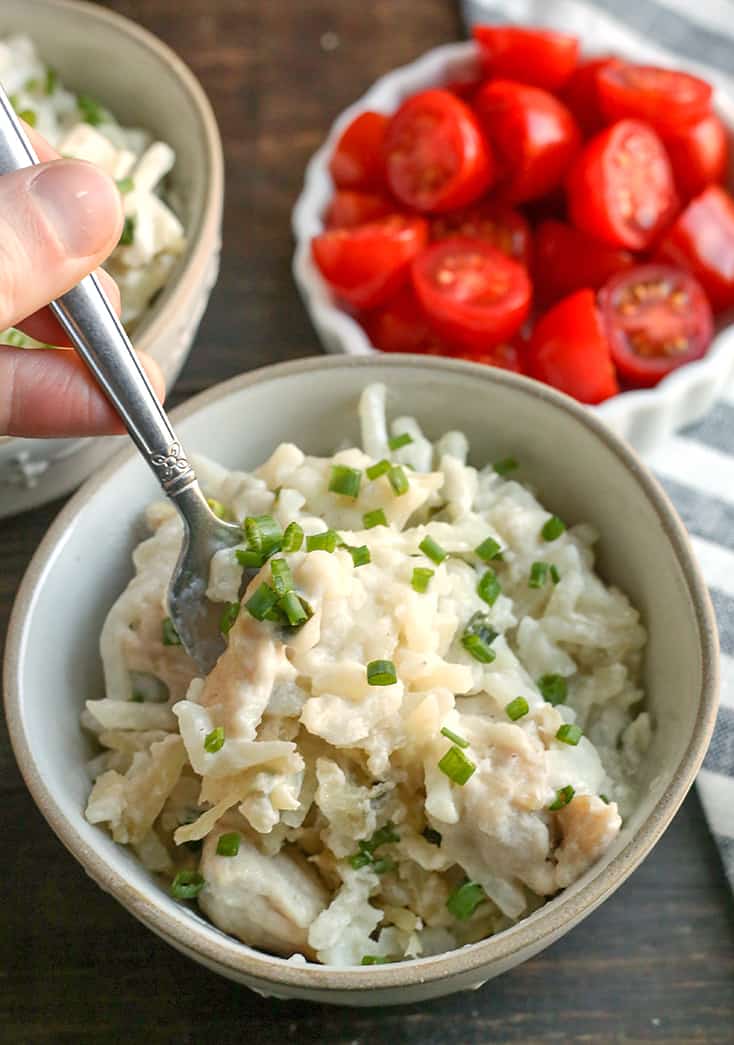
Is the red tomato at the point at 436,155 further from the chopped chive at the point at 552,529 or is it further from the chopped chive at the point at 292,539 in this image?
the chopped chive at the point at 292,539

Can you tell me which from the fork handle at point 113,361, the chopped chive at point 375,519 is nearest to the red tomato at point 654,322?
the chopped chive at point 375,519

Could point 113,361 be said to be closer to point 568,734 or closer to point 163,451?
point 163,451

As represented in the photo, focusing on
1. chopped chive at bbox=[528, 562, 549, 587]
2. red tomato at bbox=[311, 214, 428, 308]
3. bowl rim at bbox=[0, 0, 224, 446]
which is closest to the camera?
chopped chive at bbox=[528, 562, 549, 587]

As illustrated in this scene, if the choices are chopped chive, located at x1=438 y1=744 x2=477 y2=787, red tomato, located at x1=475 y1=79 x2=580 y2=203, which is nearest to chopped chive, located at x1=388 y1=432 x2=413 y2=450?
chopped chive, located at x1=438 y1=744 x2=477 y2=787

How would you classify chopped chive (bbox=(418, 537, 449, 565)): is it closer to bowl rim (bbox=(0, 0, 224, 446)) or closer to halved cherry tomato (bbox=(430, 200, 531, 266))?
bowl rim (bbox=(0, 0, 224, 446))

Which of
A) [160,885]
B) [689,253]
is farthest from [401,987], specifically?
[689,253]

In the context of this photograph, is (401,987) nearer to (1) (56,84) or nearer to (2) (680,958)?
(2) (680,958)

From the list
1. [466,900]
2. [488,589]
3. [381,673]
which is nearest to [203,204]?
[488,589]
